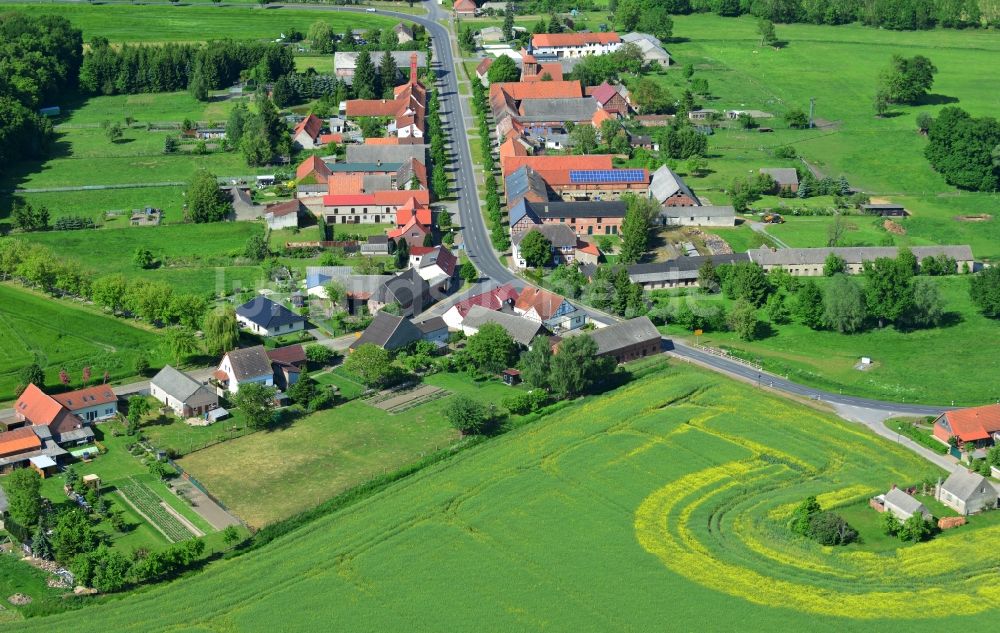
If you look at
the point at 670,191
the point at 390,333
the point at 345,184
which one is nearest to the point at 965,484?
the point at 390,333

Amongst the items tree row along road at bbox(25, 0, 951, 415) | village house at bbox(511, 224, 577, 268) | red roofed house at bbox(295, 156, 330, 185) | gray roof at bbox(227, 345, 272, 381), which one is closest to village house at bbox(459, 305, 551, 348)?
tree row along road at bbox(25, 0, 951, 415)

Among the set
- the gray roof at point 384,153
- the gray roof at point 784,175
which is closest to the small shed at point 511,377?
the gray roof at point 384,153

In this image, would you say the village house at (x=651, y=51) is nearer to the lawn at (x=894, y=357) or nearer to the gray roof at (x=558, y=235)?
the gray roof at (x=558, y=235)

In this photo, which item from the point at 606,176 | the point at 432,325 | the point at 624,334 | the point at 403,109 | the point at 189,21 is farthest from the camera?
the point at 189,21

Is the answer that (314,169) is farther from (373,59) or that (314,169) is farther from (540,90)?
(373,59)

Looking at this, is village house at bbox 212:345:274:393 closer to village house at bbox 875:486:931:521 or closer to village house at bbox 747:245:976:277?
Result: village house at bbox 875:486:931:521

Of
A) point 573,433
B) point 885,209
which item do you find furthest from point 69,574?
point 885,209
